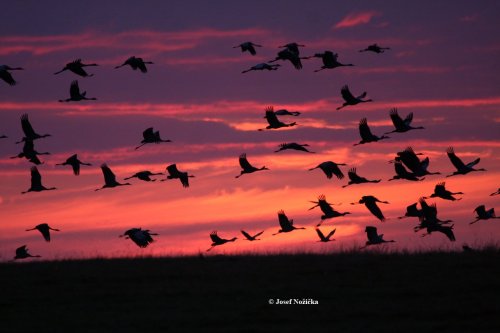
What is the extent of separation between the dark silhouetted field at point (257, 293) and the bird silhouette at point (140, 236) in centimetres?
246

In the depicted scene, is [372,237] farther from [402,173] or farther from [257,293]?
[257,293]

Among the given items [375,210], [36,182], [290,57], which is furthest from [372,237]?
[36,182]

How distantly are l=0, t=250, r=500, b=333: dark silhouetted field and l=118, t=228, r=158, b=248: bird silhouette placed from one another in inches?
96.9

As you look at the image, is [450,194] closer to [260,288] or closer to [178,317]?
[260,288]

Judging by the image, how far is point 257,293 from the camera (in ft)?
76.2

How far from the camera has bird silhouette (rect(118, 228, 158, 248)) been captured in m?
31.8

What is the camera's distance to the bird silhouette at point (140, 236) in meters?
31.8

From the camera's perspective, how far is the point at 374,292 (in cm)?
2308

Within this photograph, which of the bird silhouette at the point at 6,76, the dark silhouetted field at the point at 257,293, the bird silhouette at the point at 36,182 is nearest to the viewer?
the dark silhouetted field at the point at 257,293

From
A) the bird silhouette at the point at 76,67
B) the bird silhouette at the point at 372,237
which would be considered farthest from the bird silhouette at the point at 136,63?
the bird silhouette at the point at 372,237

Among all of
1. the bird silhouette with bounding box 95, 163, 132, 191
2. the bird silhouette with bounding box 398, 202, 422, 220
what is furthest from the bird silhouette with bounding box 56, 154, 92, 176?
the bird silhouette with bounding box 398, 202, 422, 220

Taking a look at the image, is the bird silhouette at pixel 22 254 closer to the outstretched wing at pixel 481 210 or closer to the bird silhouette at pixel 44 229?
the bird silhouette at pixel 44 229

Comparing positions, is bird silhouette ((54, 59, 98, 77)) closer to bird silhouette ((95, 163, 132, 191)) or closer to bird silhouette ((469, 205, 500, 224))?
bird silhouette ((95, 163, 132, 191))
